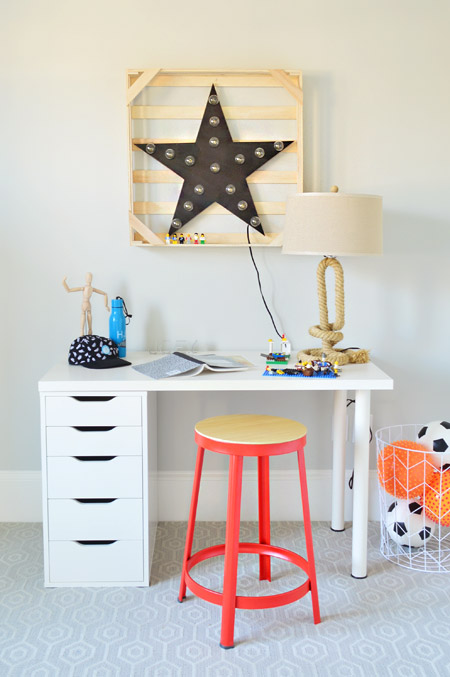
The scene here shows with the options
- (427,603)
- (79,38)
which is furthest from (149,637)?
(79,38)

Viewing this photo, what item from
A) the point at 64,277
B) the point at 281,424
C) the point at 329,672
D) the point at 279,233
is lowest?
the point at 329,672

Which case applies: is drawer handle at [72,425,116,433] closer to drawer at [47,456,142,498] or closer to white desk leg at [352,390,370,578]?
drawer at [47,456,142,498]

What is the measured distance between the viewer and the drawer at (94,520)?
7.48ft

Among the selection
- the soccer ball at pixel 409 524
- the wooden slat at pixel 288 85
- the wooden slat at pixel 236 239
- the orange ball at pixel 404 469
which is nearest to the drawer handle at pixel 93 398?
the wooden slat at pixel 236 239

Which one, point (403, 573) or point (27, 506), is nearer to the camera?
point (403, 573)

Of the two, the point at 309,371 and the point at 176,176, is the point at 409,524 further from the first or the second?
the point at 176,176

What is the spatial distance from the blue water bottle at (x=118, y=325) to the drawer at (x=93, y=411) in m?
0.39

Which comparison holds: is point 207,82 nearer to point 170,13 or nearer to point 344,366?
point 170,13

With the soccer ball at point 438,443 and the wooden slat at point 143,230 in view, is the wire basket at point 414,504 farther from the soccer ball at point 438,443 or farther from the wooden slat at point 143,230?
the wooden slat at point 143,230

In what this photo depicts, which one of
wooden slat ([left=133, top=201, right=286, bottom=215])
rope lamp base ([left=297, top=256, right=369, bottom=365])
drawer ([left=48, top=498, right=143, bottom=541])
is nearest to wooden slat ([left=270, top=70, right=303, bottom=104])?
wooden slat ([left=133, top=201, right=286, bottom=215])

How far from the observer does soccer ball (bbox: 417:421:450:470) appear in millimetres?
2430

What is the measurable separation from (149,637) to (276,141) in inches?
73.1

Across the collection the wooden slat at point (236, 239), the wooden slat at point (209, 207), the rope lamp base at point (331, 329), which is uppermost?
the wooden slat at point (209, 207)

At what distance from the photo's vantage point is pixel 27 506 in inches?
113
